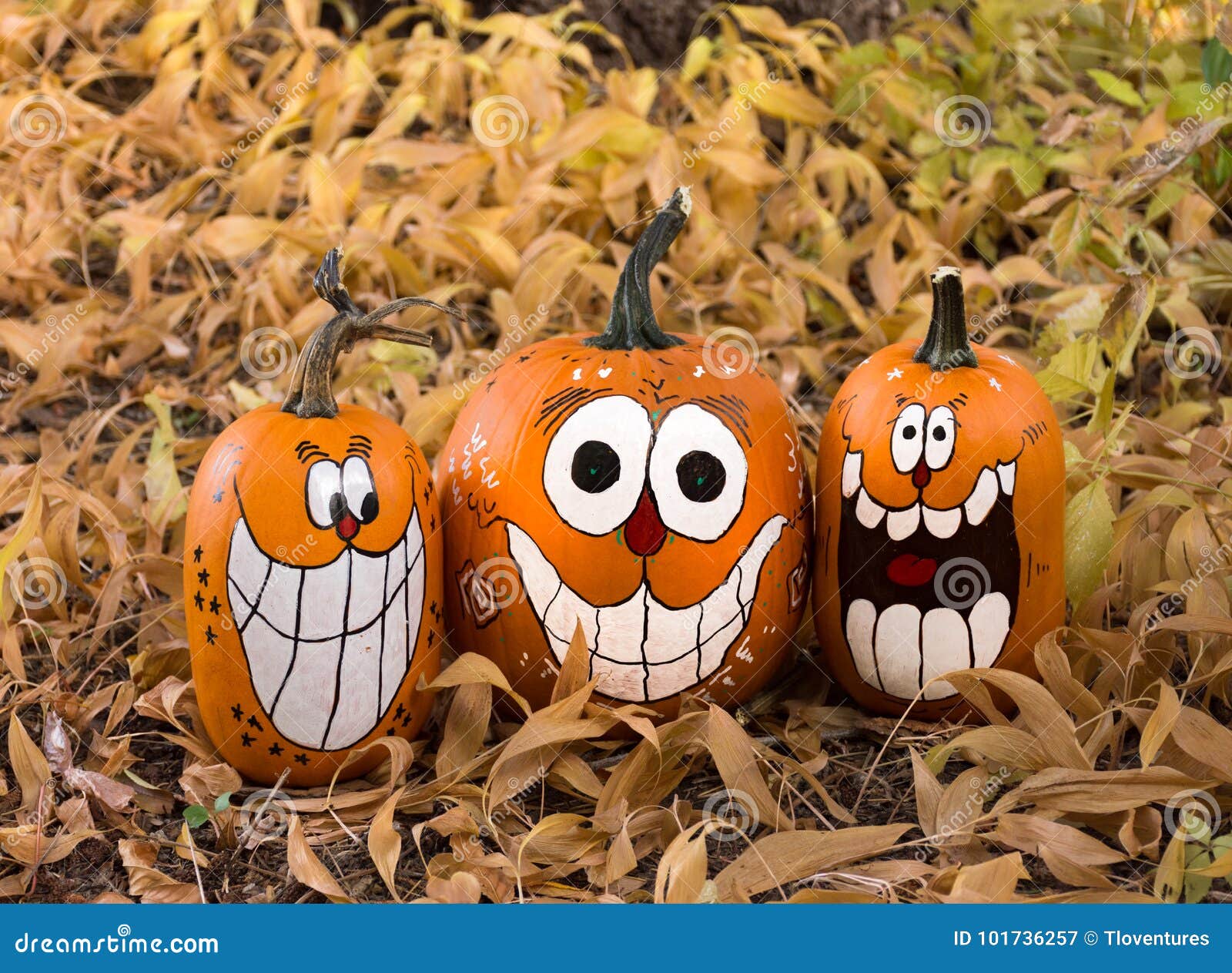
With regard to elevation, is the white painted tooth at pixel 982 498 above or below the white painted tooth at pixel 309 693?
above

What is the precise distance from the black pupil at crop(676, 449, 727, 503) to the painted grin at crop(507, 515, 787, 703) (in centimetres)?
10

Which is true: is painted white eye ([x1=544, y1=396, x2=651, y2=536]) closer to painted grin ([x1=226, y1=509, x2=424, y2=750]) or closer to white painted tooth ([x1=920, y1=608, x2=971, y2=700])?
painted grin ([x1=226, y1=509, x2=424, y2=750])

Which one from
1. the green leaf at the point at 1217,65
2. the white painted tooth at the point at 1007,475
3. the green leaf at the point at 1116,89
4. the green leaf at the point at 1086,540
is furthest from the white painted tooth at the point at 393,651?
the green leaf at the point at 1116,89

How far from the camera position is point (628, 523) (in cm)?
170

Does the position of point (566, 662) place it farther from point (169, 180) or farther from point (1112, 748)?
point (169, 180)

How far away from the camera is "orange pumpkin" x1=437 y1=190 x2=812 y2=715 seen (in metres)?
1.71

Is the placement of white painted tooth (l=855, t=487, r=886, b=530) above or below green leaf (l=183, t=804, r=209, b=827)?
above

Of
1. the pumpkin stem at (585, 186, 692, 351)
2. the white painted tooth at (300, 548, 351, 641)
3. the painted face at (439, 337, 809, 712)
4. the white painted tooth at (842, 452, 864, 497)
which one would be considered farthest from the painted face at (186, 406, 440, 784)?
the white painted tooth at (842, 452, 864, 497)

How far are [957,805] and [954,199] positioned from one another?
6.06ft

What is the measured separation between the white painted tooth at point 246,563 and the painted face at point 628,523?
296mm

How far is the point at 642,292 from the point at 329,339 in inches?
17.5

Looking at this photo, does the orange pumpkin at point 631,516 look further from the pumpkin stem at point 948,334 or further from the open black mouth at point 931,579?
the pumpkin stem at point 948,334

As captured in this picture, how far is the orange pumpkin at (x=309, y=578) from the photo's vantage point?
1615 millimetres

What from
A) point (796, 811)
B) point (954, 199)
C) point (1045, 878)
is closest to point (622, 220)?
point (954, 199)
